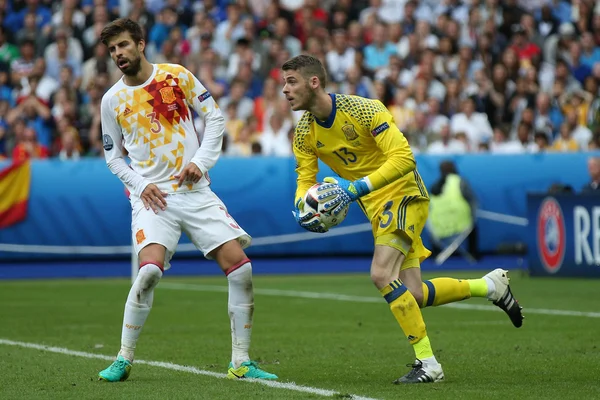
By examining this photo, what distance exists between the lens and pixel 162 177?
788 cm

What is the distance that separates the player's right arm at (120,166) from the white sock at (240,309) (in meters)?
0.69

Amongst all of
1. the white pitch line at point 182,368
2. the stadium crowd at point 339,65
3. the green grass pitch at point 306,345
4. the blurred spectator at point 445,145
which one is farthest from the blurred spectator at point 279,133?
the white pitch line at point 182,368

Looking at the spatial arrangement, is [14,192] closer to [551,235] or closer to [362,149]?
[551,235]

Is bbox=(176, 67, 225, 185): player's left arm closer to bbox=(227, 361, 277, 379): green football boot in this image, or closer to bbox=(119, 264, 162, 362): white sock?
bbox=(119, 264, 162, 362): white sock

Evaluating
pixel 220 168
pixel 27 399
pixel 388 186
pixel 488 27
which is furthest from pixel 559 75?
pixel 27 399

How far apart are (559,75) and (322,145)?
52.2 feet

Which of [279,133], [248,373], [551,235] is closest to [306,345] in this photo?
[248,373]

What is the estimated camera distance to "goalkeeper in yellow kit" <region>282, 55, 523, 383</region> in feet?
25.1

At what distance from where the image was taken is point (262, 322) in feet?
40.3

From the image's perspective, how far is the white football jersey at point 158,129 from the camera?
783 centimetres

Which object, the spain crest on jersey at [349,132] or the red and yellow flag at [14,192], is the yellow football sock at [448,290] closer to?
the spain crest on jersey at [349,132]

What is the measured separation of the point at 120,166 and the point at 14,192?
12321 millimetres

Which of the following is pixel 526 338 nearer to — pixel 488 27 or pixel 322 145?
pixel 322 145

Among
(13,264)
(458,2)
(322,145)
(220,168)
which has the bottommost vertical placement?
(13,264)
